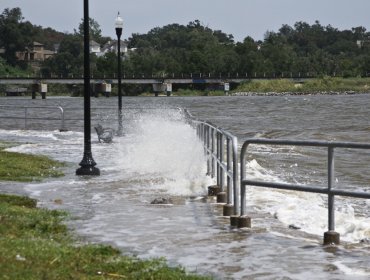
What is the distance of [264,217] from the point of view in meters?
11.7

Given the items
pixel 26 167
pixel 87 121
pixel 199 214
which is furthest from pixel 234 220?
pixel 26 167

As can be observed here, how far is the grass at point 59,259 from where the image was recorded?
24.6ft

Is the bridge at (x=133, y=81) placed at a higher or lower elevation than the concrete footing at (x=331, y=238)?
higher

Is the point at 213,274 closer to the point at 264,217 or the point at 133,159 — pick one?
the point at 264,217

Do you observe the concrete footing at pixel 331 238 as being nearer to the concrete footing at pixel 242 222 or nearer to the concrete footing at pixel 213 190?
the concrete footing at pixel 242 222

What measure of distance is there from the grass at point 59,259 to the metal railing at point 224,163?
2323 millimetres

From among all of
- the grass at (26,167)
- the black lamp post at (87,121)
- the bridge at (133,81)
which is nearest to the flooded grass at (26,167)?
the grass at (26,167)

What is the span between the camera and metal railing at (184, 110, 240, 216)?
10.8m

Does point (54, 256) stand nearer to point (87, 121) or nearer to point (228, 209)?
point (228, 209)

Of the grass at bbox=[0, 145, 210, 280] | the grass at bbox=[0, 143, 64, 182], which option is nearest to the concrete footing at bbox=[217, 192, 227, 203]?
the grass at bbox=[0, 145, 210, 280]

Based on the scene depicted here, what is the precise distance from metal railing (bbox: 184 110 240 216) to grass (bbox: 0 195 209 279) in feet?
7.62

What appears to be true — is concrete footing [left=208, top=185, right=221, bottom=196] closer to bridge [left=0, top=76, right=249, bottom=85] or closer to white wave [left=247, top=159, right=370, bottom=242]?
white wave [left=247, top=159, right=370, bottom=242]

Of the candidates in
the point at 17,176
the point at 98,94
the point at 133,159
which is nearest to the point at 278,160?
the point at 133,159

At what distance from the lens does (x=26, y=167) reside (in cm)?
1814
